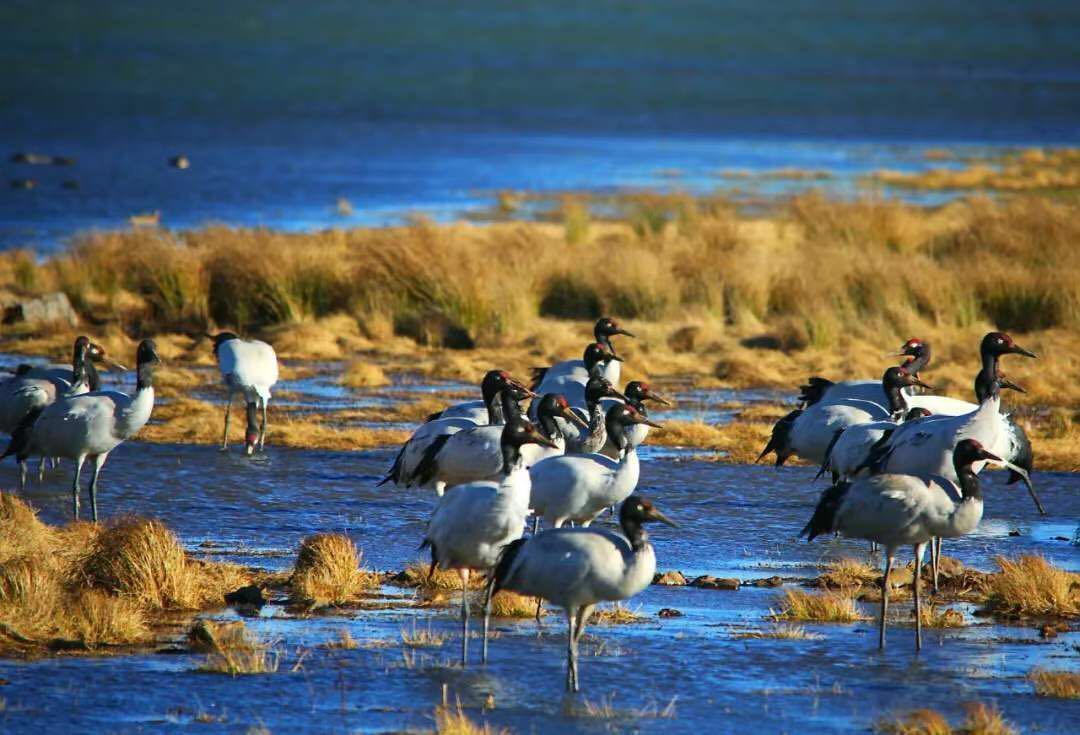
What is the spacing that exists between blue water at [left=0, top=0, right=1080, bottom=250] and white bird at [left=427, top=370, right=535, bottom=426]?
2385 cm

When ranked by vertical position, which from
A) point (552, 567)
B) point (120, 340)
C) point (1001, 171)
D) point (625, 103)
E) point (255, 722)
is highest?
point (625, 103)

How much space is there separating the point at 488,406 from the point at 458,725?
203 inches

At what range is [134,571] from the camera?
11148mm

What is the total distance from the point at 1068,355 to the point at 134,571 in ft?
49.5

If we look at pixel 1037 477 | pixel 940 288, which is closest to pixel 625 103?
pixel 940 288

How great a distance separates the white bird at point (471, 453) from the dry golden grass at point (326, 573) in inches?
54.6

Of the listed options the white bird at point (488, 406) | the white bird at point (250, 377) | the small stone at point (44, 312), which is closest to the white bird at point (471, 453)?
the white bird at point (488, 406)

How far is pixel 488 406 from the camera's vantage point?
13492 mm

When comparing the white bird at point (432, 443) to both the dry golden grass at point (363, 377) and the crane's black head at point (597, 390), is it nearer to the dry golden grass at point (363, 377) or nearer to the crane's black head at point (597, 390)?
the crane's black head at point (597, 390)

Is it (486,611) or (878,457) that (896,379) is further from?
(486,611)

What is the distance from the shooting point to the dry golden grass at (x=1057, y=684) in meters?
9.58

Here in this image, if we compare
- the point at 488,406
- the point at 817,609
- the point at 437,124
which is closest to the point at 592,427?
the point at 488,406

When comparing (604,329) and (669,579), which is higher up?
A: (604,329)

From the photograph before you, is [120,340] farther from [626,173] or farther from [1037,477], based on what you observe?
[626,173]
